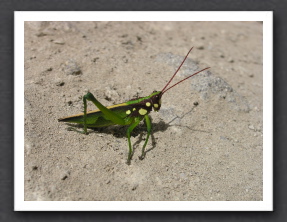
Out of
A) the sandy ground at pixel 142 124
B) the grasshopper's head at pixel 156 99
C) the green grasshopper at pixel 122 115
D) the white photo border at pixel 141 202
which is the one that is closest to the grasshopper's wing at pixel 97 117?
the green grasshopper at pixel 122 115

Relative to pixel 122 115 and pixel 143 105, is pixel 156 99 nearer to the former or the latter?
pixel 143 105

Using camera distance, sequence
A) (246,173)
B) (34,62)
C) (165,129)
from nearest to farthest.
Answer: (246,173) < (165,129) < (34,62)

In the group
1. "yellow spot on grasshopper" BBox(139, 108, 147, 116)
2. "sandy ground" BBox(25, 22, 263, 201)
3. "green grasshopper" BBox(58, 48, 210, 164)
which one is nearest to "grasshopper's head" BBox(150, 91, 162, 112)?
"green grasshopper" BBox(58, 48, 210, 164)

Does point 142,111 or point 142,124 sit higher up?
point 142,111

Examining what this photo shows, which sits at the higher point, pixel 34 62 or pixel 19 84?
pixel 34 62

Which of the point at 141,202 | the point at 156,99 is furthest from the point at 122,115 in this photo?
the point at 141,202

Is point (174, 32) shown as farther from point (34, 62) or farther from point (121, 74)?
point (34, 62)

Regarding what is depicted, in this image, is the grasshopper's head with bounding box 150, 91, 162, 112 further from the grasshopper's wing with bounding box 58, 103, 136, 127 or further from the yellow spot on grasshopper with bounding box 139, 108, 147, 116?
the grasshopper's wing with bounding box 58, 103, 136, 127
